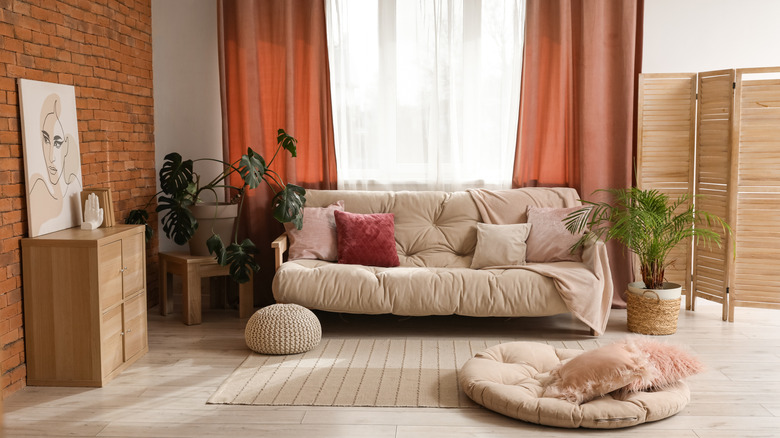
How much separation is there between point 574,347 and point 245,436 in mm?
2146

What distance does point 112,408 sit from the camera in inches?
129

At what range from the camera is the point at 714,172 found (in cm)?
485

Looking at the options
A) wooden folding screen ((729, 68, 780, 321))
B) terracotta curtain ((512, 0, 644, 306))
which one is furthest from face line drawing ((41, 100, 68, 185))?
wooden folding screen ((729, 68, 780, 321))

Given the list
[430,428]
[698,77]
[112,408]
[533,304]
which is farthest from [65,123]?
[698,77]

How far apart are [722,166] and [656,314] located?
1146 millimetres

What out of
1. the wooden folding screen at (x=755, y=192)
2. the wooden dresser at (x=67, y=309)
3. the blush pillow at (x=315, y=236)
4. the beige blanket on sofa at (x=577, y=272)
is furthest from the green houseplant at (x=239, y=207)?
the wooden folding screen at (x=755, y=192)

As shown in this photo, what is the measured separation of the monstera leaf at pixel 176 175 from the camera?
491 centimetres

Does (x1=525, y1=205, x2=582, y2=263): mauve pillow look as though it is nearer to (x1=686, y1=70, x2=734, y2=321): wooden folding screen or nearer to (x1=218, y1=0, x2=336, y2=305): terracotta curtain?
(x1=686, y1=70, x2=734, y2=321): wooden folding screen

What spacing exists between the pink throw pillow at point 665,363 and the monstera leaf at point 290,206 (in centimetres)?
238

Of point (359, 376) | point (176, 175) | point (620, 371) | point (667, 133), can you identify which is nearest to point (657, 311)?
point (667, 133)

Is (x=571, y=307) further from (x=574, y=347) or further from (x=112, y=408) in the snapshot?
(x=112, y=408)

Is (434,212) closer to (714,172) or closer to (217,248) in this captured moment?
(217,248)

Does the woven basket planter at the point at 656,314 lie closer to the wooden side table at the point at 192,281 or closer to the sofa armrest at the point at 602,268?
the sofa armrest at the point at 602,268

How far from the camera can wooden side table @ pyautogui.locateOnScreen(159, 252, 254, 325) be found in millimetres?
4789
